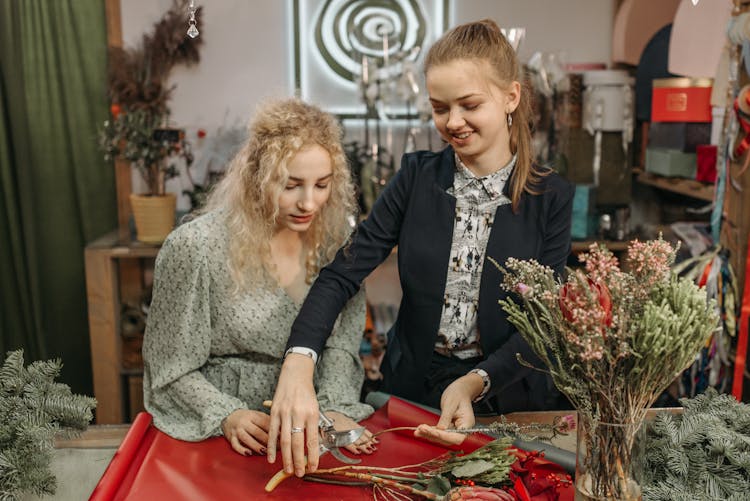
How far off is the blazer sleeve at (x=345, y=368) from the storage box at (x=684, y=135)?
1.56 meters

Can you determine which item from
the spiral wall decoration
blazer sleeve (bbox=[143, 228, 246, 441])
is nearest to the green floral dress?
blazer sleeve (bbox=[143, 228, 246, 441])

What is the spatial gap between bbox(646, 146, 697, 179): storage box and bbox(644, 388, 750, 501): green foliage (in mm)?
1594

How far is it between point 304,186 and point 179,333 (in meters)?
0.35

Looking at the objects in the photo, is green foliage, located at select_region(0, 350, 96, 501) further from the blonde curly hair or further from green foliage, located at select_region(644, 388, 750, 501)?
green foliage, located at select_region(644, 388, 750, 501)

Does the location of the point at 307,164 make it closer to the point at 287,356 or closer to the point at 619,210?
the point at 287,356

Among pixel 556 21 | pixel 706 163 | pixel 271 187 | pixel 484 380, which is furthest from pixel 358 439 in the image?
pixel 556 21

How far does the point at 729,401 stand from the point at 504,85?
2.04 feet

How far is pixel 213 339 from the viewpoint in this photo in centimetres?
139

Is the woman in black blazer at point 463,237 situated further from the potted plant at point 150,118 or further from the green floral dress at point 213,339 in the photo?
the potted plant at point 150,118

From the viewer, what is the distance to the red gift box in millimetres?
2309

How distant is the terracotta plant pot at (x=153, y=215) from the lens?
2.65 meters

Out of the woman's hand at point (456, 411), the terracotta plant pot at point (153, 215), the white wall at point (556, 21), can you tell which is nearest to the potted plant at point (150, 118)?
the terracotta plant pot at point (153, 215)

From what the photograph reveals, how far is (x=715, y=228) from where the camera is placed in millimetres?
2006

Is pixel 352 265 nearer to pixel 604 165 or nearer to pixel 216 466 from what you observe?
pixel 216 466
